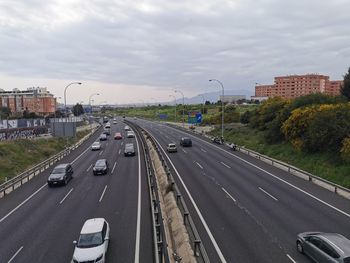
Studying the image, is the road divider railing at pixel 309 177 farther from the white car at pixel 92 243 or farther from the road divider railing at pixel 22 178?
the road divider railing at pixel 22 178

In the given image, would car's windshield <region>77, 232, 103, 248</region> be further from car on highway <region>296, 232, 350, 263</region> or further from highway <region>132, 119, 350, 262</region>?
car on highway <region>296, 232, 350, 263</region>

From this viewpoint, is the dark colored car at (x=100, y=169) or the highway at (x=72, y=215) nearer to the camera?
the highway at (x=72, y=215)

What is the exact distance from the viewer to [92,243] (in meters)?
15.6

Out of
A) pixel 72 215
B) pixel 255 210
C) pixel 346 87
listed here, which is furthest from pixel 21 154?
pixel 346 87

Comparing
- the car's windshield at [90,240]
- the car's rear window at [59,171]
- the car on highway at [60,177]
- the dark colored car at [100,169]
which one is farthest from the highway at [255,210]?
the car's rear window at [59,171]

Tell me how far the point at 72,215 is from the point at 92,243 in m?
6.99

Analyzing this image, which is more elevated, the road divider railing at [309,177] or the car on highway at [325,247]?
Result: the car on highway at [325,247]

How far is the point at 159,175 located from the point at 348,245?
2038 cm

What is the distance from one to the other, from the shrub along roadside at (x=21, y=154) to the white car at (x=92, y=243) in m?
24.7

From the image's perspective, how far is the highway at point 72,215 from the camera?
1642cm

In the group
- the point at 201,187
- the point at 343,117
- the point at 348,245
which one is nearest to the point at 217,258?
the point at 348,245

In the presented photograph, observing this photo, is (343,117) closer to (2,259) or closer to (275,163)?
(275,163)

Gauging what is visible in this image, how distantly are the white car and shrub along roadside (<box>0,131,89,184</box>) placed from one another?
2467 cm

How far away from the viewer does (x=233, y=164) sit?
132 feet
